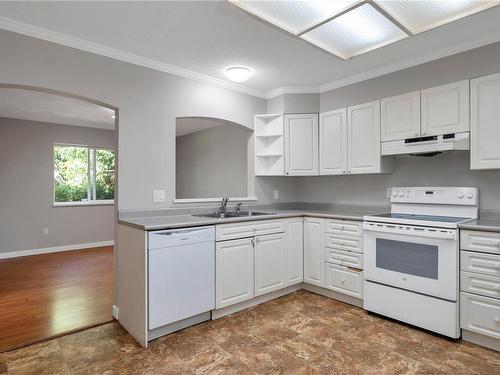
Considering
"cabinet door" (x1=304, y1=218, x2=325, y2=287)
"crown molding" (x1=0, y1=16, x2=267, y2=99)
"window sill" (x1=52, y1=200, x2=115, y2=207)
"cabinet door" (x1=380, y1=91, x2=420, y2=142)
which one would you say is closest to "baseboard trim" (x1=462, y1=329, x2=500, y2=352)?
"cabinet door" (x1=304, y1=218, x2=325, y2=287)

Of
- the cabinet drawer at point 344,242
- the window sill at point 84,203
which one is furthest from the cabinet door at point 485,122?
the window sill at point 84,203

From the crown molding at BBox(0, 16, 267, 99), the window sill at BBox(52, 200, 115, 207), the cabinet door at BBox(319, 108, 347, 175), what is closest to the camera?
the crown molding at BBox(0, 16, 267, 99)

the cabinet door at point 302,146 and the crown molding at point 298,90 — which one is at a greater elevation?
the crown molding at point 298,90

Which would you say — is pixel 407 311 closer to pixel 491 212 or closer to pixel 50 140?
pixel 491 212

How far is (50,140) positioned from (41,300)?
3.60 metres

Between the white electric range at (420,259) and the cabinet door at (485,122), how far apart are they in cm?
33

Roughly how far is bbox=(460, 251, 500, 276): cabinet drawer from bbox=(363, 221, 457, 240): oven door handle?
175 millimetres

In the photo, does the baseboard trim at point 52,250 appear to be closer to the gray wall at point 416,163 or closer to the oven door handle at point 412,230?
the gray wall at point 416,163

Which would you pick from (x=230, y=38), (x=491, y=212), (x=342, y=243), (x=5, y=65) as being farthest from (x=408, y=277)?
(x=5, y=65)

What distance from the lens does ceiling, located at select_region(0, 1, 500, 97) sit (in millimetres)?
2213

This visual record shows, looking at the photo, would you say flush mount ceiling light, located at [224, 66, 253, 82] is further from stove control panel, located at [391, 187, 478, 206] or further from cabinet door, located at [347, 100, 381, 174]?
stove control panel, located at [391, 187, 478, 206]

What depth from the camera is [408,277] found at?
265 cm

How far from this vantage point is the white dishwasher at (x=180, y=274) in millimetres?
2400

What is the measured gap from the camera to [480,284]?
2.33 m
